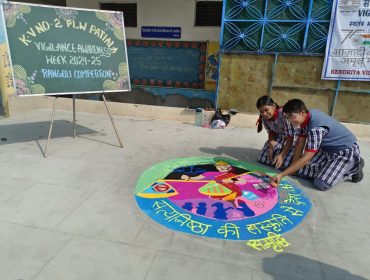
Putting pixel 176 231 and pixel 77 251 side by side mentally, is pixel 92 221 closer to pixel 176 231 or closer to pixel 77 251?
pixel 77 251

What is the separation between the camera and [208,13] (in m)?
10.3

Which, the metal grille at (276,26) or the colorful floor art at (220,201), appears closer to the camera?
the colorful floor art at (220,201)

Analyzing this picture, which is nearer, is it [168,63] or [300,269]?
[300,269]

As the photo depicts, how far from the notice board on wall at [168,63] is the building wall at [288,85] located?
134 inches

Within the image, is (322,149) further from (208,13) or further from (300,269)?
(208,13)

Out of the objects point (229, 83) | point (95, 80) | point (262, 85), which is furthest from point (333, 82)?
point (95, 80)

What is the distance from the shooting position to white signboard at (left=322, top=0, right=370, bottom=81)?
6.54m

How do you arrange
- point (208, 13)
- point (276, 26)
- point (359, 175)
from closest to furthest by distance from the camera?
point (359, 175), point (276, 26), point (208, 13)

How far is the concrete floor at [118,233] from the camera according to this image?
2.50 metres

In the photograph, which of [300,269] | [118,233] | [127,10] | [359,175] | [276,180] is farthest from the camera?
[127,10]

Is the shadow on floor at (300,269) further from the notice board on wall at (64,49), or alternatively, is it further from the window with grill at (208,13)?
the window with grill at (208,13)

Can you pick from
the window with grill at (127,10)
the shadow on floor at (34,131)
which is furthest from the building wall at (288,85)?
the window with grill at (127,10)

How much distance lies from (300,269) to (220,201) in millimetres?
1253

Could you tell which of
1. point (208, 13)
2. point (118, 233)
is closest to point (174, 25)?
point (208, 13)
